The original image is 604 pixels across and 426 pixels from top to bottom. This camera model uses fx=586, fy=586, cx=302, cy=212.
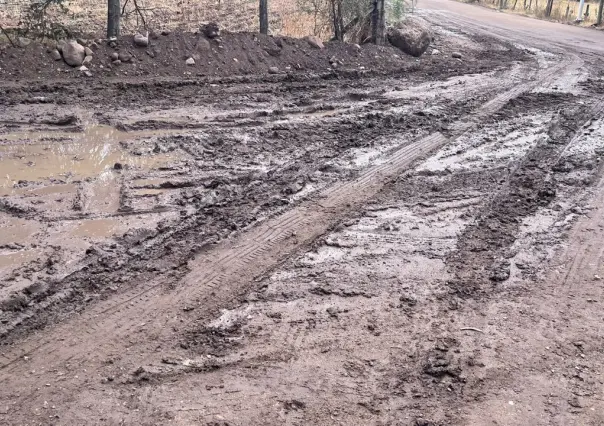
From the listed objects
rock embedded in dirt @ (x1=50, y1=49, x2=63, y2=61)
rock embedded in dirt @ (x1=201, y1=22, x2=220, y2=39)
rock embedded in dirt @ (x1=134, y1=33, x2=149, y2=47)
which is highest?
rock embedded in dirt @ (x1=201, y1=22, x2=220, y2=39)

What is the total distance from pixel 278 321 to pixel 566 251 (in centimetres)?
305

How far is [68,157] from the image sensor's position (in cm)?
827

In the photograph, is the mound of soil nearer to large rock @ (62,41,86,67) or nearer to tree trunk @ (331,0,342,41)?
Result: large rock @ (62,41,86,67)

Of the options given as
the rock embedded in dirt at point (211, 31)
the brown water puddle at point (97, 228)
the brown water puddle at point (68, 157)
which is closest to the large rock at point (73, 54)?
the rock embedded in dirt at point (211, 31)

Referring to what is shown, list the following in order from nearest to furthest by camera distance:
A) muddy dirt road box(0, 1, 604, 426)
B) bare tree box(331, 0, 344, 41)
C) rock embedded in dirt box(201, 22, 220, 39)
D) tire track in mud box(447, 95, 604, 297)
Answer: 1. muddy dirt road box(0, 1, 604, 426)
2. tire track in mud box(447, 95, 604, 297)
3. rock embedded in dirt box(201, 22, 220, 39)
4. bare tree box(331, 0, 344, 41)

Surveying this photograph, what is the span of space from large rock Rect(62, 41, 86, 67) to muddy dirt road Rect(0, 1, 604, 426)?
6.08 ft

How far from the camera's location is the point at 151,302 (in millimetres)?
4891

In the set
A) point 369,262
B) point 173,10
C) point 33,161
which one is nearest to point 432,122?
point 369,262

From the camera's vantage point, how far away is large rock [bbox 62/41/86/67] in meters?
12.6

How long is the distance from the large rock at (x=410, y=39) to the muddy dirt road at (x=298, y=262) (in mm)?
5947

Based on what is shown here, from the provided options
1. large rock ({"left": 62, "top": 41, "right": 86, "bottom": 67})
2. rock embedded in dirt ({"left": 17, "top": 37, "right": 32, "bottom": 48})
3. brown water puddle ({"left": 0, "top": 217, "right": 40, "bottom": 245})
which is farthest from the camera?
rock embedded in dirt ({"left": 17, "top": 37, "right": 32, "bottom": 48})

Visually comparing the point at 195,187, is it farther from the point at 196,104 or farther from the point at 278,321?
the point at 196,104

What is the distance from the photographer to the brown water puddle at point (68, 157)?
7660mm

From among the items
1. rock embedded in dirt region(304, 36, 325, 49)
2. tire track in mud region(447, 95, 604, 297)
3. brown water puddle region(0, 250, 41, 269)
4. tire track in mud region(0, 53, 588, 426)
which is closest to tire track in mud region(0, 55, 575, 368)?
tire track in mud region(0, 53, 588, 426)
